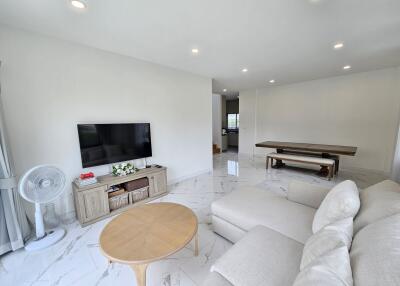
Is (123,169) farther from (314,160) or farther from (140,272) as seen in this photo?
(314,160)

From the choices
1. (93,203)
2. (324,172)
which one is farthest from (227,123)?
(93,203)

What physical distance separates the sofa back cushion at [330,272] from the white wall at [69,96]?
2834 millimetres

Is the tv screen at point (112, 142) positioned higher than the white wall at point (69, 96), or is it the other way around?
the white wall at point (69, 96)

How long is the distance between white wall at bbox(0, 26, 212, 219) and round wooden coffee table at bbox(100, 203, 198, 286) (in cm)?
140

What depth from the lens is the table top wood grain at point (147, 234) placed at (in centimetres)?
126

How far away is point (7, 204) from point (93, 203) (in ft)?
2.63

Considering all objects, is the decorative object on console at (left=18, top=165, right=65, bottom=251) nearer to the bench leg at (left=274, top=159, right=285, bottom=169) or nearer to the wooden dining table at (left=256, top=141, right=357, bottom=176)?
the wooden dining table at (left=256, top=141, right=357, bottom=176)

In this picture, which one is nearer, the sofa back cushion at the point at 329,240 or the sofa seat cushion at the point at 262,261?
the sofa back cushion at the point at 329,240

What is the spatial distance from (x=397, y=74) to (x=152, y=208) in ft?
18.3

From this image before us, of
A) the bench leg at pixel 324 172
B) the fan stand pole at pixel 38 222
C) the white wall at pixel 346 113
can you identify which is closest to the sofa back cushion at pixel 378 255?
the fan stand pole at pixel 38 222

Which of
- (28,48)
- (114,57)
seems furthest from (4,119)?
(114,57)

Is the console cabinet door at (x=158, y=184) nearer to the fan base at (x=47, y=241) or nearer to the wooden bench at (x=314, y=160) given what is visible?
the fan base at (x=47, y=241)

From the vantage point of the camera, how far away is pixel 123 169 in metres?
2.76

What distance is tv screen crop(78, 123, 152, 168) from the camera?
8.09 feet
